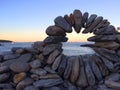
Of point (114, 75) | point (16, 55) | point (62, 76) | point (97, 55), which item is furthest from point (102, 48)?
point (16, 55)

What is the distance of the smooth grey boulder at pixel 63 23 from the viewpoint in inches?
516

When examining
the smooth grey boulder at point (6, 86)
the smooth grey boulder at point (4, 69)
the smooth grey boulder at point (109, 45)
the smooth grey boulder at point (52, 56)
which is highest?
the smooth grey boulder at point (109, 45)

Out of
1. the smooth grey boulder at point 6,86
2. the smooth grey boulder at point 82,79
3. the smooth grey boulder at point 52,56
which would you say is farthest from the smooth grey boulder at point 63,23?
the smooth grey boulder at point 6,86

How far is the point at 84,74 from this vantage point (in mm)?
12633

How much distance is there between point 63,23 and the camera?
43.4 ft

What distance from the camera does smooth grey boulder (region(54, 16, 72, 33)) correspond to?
13102 millimetres

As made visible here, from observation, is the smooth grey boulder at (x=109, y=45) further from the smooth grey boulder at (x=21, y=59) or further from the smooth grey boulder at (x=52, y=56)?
the smooth grey boulder at (x=21, y=59)

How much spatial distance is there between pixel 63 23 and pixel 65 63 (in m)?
1.71

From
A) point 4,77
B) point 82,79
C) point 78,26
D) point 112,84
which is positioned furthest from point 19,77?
point 112,84

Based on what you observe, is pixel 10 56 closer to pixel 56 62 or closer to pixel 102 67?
pixel 56 62

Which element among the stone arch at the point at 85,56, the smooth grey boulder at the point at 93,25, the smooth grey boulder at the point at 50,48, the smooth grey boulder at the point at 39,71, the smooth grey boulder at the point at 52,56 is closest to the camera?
the smooth grey boulder at the point at 39,71

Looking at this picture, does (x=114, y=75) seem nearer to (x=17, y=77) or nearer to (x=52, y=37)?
(x=52, y=37)

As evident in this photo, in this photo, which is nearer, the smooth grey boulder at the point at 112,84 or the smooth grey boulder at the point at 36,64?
the smooth grey boulder at the point at 112,84

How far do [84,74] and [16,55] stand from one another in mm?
3089
